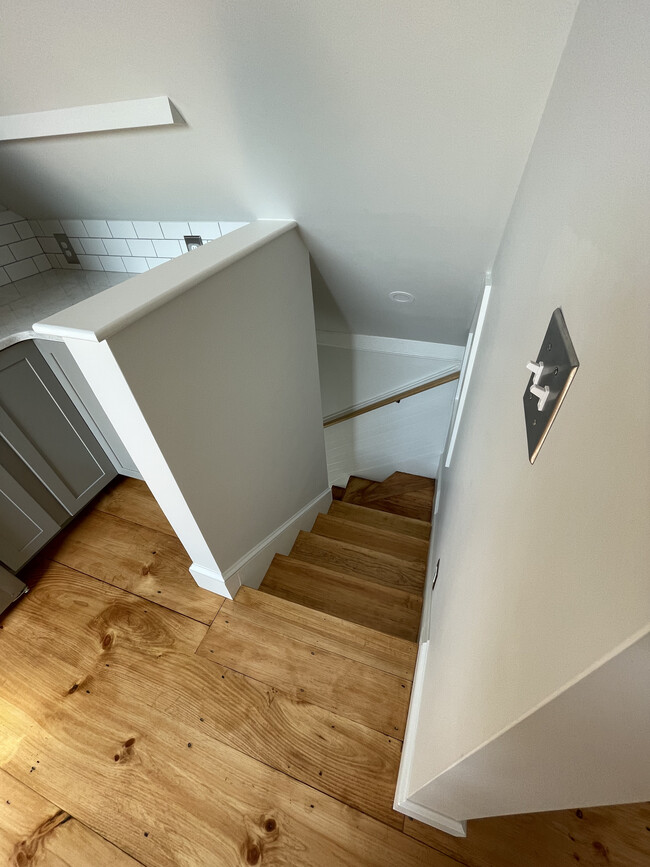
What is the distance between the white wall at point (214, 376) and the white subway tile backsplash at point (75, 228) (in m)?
1.19

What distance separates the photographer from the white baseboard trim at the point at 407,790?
0.97 meters

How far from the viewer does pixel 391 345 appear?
98.1 inches

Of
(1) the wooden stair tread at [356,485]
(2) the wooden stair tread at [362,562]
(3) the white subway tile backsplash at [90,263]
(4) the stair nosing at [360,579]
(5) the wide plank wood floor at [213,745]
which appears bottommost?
(1) the wooden stair tread at [356,485]

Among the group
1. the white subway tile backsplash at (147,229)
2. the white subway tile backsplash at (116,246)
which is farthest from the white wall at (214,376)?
the white subway tile backsplash at (116,246)

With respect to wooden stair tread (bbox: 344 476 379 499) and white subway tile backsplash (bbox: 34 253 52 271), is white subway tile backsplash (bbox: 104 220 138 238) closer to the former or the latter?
white subway tile backsplash (bbox: 34 253 52 271)

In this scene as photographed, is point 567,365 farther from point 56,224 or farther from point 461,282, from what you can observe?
point 56,224

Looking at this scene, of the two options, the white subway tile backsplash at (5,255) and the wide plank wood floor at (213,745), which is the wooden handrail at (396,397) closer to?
the wide plank wood floor at (213,745)

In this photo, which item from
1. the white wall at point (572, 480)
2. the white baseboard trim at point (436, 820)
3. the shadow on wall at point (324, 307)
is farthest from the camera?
the shadow on wall at point (324, 307)

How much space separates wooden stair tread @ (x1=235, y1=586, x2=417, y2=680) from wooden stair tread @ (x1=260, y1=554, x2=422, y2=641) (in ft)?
0.53

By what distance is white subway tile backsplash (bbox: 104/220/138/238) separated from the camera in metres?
1.81

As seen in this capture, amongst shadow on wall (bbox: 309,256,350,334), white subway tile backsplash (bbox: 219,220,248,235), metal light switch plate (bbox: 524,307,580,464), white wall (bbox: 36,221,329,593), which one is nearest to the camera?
metal light switch plate (bbox: 524,307,580,464)

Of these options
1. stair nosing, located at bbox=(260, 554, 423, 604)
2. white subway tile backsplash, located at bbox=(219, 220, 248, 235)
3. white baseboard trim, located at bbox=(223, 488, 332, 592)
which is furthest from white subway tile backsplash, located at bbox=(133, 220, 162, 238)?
stair nosing, located at bbox=(260, 554, 423, 604)

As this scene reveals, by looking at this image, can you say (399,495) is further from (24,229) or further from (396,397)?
(24,229)

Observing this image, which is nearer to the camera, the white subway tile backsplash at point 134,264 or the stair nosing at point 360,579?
the stair nosing at point 360,579
